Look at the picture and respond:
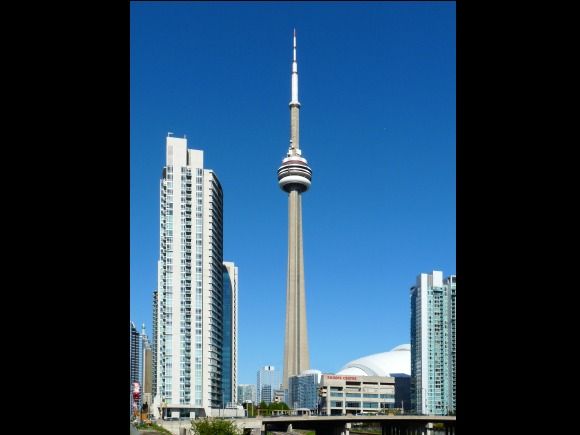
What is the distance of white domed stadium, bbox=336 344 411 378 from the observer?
104 meters

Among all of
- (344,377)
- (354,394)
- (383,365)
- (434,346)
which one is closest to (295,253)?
(344,377)

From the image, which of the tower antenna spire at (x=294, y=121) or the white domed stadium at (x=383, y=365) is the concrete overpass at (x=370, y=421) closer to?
the white domed stadium at (x=383, y=365)

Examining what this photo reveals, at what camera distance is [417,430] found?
79.1m

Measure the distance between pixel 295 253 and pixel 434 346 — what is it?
22.3 m

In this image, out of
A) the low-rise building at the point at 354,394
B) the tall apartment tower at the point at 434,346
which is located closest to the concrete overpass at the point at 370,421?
the tall apartment tower at the point at 434,346

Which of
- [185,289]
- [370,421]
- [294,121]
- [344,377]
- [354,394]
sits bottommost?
[370,421]

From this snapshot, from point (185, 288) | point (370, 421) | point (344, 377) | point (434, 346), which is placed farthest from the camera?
point (344, 377)

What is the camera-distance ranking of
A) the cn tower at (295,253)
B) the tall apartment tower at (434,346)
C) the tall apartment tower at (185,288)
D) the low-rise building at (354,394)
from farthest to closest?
the cn tower at (295,253) < the low-rise building at (354,394) < the tall apartment tower at (434,346) < the tall apartment tower at (185,288)

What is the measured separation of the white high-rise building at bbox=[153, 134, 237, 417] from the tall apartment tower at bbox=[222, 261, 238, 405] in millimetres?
22222

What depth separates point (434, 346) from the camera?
84812 mm

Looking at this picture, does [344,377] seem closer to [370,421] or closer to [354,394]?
[354,394]

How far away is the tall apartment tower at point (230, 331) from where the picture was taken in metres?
92.6

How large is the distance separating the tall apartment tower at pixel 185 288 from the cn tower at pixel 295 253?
76.1 ft
